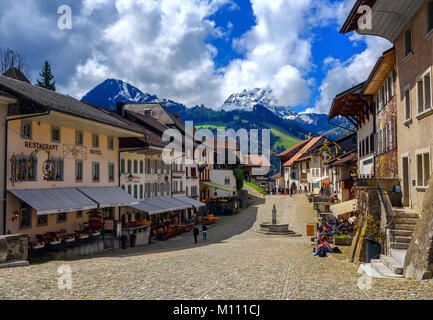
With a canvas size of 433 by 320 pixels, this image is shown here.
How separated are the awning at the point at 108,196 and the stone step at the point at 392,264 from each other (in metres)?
18.7

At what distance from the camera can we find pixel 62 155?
26.1 m

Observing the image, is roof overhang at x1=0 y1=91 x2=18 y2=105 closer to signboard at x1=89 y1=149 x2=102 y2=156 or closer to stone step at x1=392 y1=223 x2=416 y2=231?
signboard at x1=89 y1=149 x2=102 y2=156

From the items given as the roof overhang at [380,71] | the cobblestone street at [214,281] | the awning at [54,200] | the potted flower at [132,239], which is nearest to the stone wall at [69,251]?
the awning at [54,200]

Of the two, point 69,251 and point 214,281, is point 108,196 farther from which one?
point 214,281

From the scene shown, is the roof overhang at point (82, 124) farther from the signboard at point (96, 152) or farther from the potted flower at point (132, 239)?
the potted flower at point (132, 239)

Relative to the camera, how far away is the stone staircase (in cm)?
1170

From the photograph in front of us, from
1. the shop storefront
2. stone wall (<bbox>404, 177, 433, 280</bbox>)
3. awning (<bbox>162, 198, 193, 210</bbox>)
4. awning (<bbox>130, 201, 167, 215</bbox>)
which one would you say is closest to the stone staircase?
stone wall (<bbox>404, 177, 433, 280</bbox>)

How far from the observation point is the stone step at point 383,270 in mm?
11211

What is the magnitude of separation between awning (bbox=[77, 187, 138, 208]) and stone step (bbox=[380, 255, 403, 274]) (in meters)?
18.7

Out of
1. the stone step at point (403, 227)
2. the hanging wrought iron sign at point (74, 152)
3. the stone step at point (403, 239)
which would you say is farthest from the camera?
the hanging wrought iron sign at point (74, 152)

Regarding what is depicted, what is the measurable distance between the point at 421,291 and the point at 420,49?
9.23m

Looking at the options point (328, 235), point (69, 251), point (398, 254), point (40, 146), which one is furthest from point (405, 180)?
point (40, 146)

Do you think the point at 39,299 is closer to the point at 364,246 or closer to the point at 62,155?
the point at 364,246

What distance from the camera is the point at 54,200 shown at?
23.4 meters
